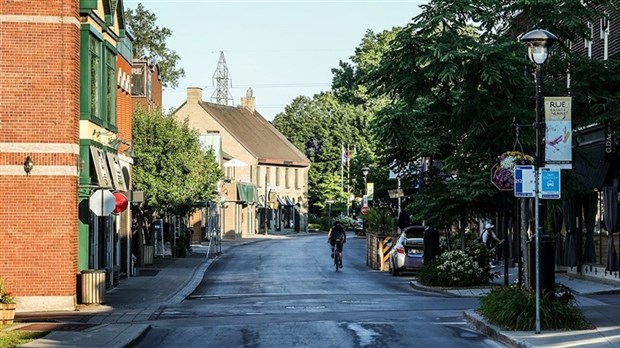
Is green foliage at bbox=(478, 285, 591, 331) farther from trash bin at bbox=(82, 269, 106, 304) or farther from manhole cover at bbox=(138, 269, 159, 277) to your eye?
manhole cover at bbox=(138, 269, 159, 277)

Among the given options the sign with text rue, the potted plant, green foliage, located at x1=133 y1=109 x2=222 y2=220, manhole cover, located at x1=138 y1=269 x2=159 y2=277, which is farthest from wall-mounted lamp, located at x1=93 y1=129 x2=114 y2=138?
green foliage, located at x1=133 y1=109 x2=222 y2=220

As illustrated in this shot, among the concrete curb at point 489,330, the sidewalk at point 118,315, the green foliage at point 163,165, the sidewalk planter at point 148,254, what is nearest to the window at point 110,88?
the sidewalk at point 118,315

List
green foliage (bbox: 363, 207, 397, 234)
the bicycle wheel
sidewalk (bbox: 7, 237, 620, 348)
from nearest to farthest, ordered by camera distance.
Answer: sidewalk (bbox: 7, 237, 620, 348), the bicycle wheel, green foliage (bbox: 363, 207, 397, 234)

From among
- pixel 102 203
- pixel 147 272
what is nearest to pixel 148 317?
pixel 102 203

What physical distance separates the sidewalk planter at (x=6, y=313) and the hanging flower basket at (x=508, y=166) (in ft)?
30.7

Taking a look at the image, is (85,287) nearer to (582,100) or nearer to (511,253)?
(582,100)

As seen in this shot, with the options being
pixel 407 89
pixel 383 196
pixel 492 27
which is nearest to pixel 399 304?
pixel 407 89

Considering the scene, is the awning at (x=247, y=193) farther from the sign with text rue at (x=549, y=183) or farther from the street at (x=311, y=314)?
the sign with text rue at (x=549, y=183)

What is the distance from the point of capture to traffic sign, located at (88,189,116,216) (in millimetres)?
26375

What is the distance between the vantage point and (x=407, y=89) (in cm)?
2444

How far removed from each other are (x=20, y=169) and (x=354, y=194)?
261 ft

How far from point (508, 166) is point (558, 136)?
2.57 m

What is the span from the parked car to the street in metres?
0.76

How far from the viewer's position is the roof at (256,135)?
93.4 meters
